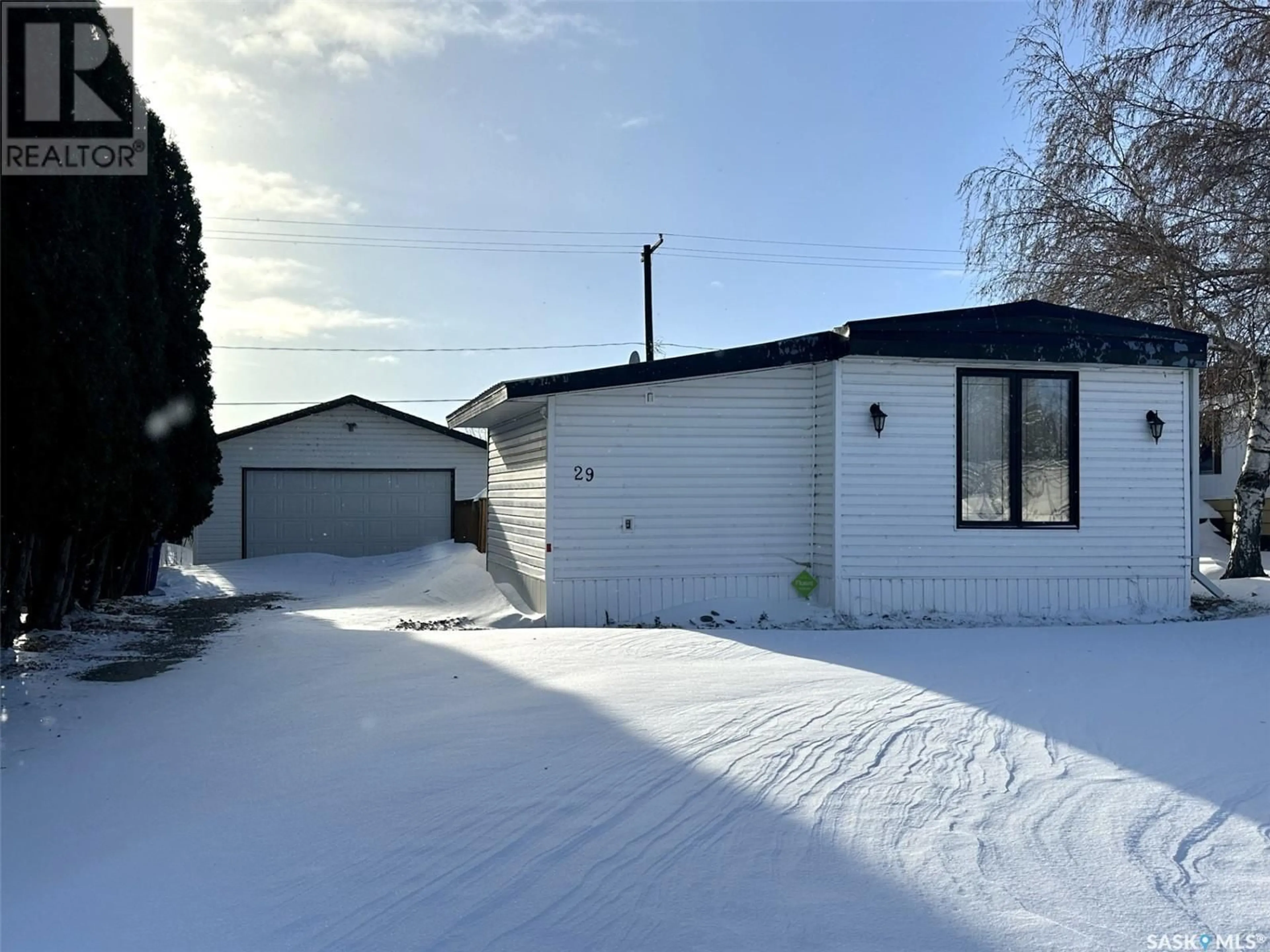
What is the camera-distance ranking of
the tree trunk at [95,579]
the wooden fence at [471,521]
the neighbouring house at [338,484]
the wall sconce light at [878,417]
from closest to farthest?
the wall sconce light at [878,417], the tree trunk at [95,579], the wooden fence at [471,521], the neighbouring house at [338,484]

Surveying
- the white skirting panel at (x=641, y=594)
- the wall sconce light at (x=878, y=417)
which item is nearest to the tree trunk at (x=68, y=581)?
the white skirting panel at (x=641, y=594)

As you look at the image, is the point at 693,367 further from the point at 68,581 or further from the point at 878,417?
the point at 68,581

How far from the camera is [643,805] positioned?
4344mm

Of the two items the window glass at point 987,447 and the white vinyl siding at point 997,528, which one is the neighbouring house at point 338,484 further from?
the window glass at point 987,447

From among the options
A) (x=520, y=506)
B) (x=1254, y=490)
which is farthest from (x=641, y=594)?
(x=1254, y=490)

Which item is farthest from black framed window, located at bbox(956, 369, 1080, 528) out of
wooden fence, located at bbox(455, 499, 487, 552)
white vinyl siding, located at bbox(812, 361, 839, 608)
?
wooden fence, located at bbox(455, 499, 487, 552)

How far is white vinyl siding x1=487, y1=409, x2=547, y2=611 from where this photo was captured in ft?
35.2

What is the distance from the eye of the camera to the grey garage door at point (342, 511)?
19766 mm

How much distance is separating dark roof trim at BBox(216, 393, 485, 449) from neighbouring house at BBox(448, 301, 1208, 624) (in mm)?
10057

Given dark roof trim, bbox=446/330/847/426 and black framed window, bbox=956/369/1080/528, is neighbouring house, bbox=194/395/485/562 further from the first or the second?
black framed window, bbox=956/369/1080/528

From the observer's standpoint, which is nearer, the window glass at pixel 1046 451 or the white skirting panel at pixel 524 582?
the window glass at pixel 1046 451

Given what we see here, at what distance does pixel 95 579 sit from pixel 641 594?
22.1ft

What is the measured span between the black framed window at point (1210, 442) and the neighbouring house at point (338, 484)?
14.0 metres

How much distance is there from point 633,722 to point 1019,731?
227 centimetres
